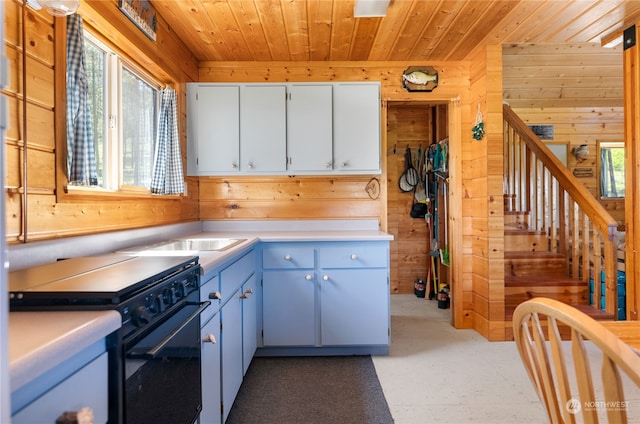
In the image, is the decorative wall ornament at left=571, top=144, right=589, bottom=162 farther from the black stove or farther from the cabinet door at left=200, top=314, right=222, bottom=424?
the black stove

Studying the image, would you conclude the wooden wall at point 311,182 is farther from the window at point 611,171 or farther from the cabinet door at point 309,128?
the window at point 611,171

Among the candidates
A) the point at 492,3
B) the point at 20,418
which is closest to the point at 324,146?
the point at 492,3

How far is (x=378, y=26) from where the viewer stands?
2590mm

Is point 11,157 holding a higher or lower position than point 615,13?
lower

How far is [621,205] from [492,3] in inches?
175

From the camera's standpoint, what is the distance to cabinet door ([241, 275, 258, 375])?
2.17 meters

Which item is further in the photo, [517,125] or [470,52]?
[517,125]

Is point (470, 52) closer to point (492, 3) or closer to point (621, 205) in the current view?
point (492, 3)

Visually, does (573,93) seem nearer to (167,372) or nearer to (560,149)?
(560,149)

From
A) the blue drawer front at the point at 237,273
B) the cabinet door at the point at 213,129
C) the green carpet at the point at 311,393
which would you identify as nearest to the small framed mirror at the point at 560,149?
the green carpet at the point at 311,393

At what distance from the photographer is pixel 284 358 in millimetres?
2652

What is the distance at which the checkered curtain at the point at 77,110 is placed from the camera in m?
1.52

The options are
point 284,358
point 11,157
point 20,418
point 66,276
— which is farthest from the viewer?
point 284,358

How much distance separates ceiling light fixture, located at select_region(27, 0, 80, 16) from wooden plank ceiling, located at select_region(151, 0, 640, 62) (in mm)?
1078
